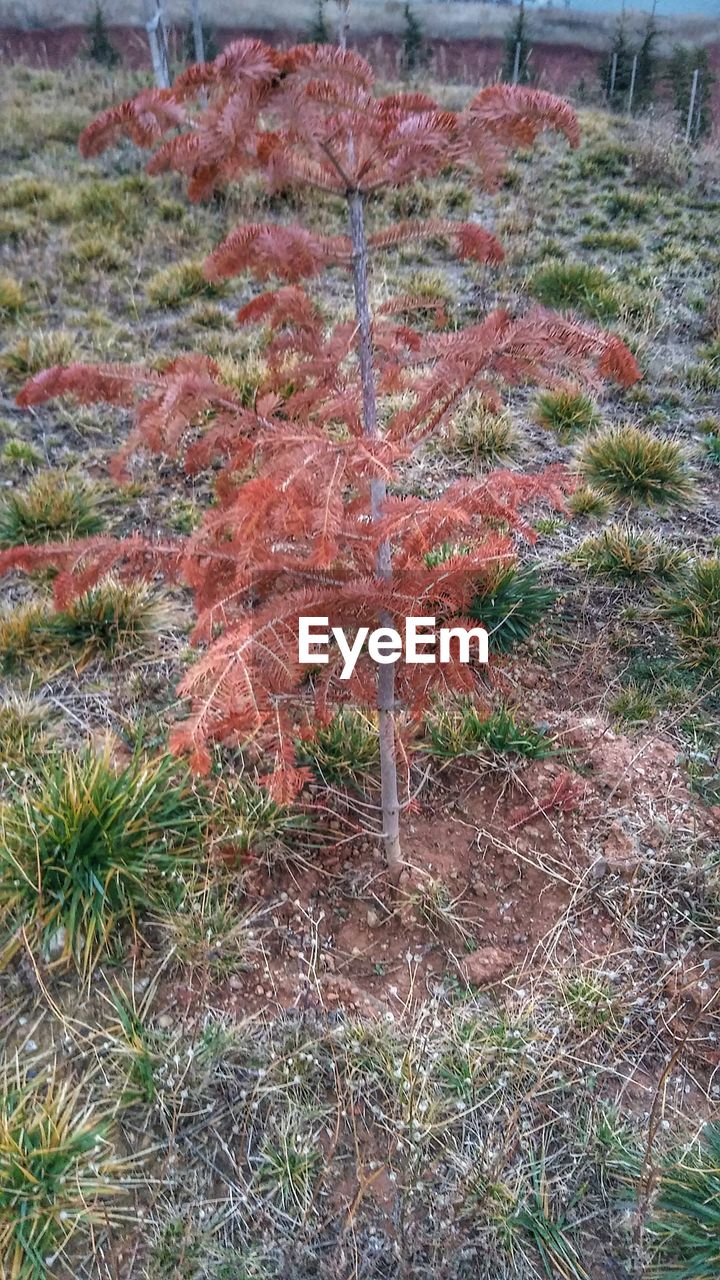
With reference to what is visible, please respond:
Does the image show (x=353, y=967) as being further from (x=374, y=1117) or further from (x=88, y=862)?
(x=88, y=862)

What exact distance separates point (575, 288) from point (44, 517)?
4212 mm

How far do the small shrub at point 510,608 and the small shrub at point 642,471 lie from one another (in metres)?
1.15

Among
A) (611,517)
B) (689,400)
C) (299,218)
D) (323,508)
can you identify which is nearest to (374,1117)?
(323,508)

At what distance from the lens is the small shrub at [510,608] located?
3.04m

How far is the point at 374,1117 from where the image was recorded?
1.84 m

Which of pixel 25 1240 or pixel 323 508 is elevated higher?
pixel 323 508

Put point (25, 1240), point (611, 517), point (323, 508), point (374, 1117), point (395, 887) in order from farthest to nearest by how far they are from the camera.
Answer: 1. point (611, 517)
2. point (395, 887)
3. point (374, 1117)
4. point (25, 1240)
5. point (323, 508)

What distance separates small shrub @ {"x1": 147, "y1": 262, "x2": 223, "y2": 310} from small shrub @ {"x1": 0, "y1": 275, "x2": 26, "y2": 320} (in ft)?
2.99

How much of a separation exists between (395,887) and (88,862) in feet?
2.79

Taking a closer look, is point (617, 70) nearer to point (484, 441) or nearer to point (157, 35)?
point (157, 35)

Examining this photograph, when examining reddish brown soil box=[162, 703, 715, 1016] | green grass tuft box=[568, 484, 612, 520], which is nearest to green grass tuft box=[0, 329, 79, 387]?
green grass tuft box=[568, 484, 612, 520]

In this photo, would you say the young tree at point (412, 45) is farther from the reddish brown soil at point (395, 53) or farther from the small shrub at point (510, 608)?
the small shrub at point (510, 608)

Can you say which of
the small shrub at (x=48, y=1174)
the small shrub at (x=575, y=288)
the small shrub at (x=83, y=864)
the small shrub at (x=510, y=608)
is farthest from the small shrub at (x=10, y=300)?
the small shrub at (x=48, y=1174)

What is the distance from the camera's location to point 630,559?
346 cm
